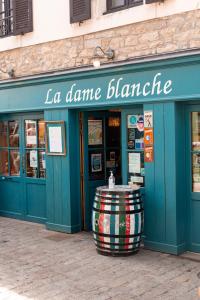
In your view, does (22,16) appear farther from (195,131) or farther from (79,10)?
(195,131)

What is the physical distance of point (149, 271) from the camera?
237 inches

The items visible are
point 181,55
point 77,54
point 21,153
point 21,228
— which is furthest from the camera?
point 21,153

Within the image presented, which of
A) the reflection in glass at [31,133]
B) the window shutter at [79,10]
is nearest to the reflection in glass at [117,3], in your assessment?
the window shutter at [79,10]

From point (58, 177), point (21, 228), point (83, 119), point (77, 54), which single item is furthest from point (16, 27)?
point (21, 228)

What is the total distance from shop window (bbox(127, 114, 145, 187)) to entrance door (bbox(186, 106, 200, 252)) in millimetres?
842

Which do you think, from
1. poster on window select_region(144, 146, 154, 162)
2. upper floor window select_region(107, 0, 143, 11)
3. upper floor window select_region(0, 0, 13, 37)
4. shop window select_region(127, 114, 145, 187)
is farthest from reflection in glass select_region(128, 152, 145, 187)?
upper floor window select_region(0, 0, 13, 37)

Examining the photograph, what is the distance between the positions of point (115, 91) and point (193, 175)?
69.5 inches

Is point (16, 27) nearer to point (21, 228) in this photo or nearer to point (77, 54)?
point (77, 54)

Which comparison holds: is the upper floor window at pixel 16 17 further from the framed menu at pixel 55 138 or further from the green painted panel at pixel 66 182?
the framed menu at pixel 55 138

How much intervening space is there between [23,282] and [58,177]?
2.83m

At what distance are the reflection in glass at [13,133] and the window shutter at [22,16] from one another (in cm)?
184

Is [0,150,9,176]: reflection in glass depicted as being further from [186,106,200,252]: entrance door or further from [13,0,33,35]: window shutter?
[186,106,200,252]: entrance door

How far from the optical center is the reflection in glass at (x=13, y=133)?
9.56 meters

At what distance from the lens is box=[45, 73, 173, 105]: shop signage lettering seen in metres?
6.68
